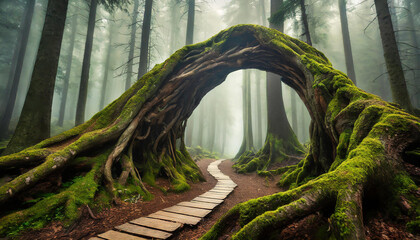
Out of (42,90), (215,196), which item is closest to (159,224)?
(215,196)

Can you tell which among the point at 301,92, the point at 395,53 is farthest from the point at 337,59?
the point at 301,92

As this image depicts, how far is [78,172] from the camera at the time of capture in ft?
12.7

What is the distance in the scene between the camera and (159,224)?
9.94 ft

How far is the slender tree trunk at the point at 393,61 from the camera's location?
5.25 meters

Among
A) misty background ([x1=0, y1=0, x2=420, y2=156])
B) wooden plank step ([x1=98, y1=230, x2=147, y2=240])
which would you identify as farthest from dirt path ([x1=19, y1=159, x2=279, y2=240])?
misty background ([x1=0, y1=0, x2=420, y2=156])

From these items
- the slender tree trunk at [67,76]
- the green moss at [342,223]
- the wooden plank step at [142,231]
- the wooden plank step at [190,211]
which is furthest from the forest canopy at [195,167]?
the slender tree trunk at [67,76]

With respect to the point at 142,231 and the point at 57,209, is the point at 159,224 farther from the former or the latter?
the point at 57,209

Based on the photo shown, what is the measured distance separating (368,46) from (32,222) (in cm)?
3128

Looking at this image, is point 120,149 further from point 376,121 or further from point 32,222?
point 376,121

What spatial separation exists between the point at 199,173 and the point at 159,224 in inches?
170

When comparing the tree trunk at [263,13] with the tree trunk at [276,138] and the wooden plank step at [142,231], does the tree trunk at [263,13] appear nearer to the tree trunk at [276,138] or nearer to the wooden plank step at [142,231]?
the tree trunk at [276,138]

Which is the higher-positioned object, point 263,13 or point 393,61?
point 263,13

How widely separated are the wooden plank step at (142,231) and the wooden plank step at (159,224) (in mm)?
103

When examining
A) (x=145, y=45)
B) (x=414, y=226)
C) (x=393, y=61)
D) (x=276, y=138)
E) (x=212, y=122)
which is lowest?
(x=414, y=226)
